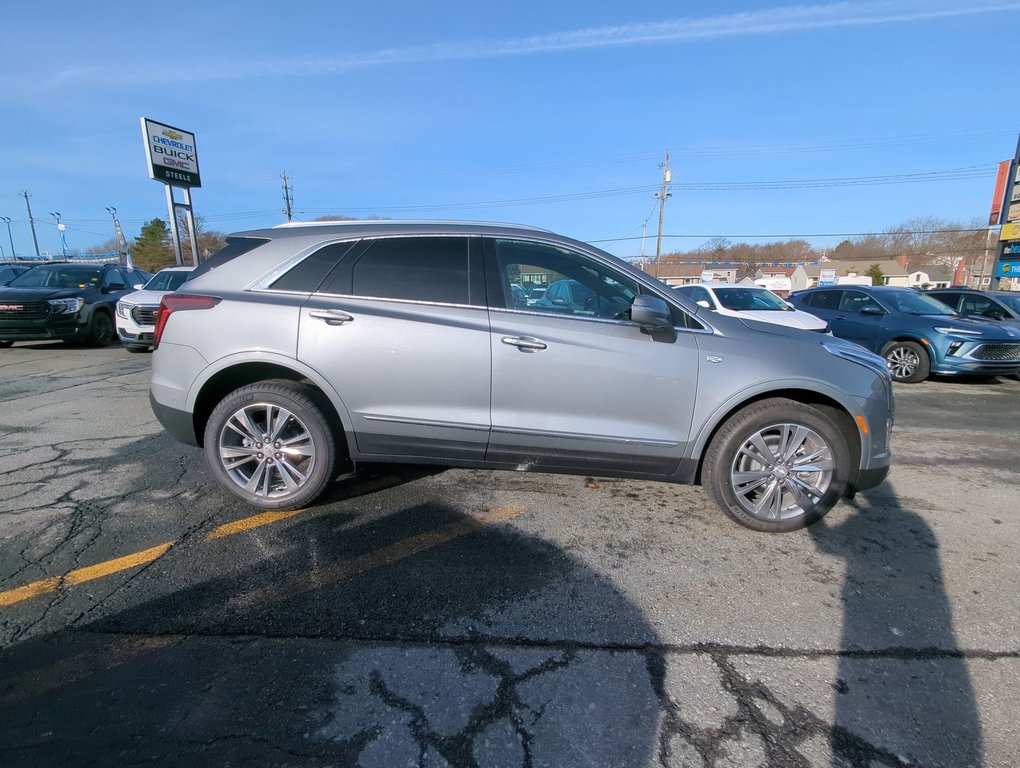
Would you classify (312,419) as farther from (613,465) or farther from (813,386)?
(813,386)

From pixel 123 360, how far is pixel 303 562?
30.1 ft

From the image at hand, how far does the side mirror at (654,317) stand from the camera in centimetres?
295

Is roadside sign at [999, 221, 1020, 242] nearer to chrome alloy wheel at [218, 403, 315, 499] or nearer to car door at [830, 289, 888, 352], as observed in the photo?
car door at [830, 289, 888, 352]

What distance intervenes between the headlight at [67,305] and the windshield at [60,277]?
71cm

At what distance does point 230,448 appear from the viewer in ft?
10.8

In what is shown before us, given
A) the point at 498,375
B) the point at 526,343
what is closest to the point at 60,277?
the point at 498,375

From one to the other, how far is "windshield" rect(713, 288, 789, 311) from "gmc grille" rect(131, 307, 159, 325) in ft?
35.8

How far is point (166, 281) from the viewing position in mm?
11016

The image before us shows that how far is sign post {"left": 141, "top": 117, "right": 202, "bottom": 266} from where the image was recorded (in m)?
20.2

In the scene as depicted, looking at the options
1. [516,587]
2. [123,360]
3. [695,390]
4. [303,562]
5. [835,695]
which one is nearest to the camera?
[835,695]

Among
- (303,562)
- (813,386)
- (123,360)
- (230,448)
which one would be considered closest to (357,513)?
(303,562)

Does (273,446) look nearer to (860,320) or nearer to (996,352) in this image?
(860,320)

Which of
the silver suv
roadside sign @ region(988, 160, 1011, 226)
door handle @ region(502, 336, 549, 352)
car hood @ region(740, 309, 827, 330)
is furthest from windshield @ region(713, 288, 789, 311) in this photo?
roadside sign @ region(988, 160, 1011, 226)

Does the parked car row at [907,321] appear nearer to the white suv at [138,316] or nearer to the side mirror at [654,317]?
the side mirror at [654,317]
